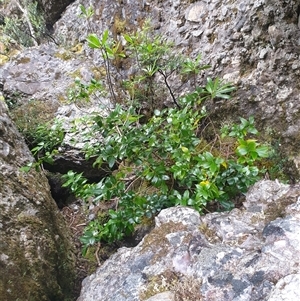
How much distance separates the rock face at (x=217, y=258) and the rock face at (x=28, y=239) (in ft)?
0.73

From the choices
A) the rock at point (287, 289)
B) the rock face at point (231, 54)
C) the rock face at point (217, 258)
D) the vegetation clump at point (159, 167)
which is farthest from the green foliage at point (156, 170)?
the rock face at point (231, 54)

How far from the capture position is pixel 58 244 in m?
2.07

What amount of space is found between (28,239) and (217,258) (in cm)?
107

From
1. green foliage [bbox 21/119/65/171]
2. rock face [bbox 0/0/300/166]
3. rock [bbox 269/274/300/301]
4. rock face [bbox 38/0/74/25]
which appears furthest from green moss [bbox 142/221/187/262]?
rock face [bbox 38/0/74/25]

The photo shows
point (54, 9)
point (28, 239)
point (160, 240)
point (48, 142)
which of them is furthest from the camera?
point (54, 9)

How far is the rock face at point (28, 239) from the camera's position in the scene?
1.68 metres

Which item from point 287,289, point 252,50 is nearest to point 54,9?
point 252,50

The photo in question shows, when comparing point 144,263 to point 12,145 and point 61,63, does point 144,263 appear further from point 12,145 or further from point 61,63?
point 61,63

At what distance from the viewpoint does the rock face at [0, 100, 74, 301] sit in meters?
1.68

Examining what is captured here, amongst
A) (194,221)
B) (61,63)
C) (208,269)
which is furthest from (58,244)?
(61,63)

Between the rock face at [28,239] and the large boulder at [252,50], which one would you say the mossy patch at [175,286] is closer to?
the rock face at [28,239]

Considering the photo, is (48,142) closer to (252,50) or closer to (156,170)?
(156,170)

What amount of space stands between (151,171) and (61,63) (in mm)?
2579

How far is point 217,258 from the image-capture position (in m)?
1.49
